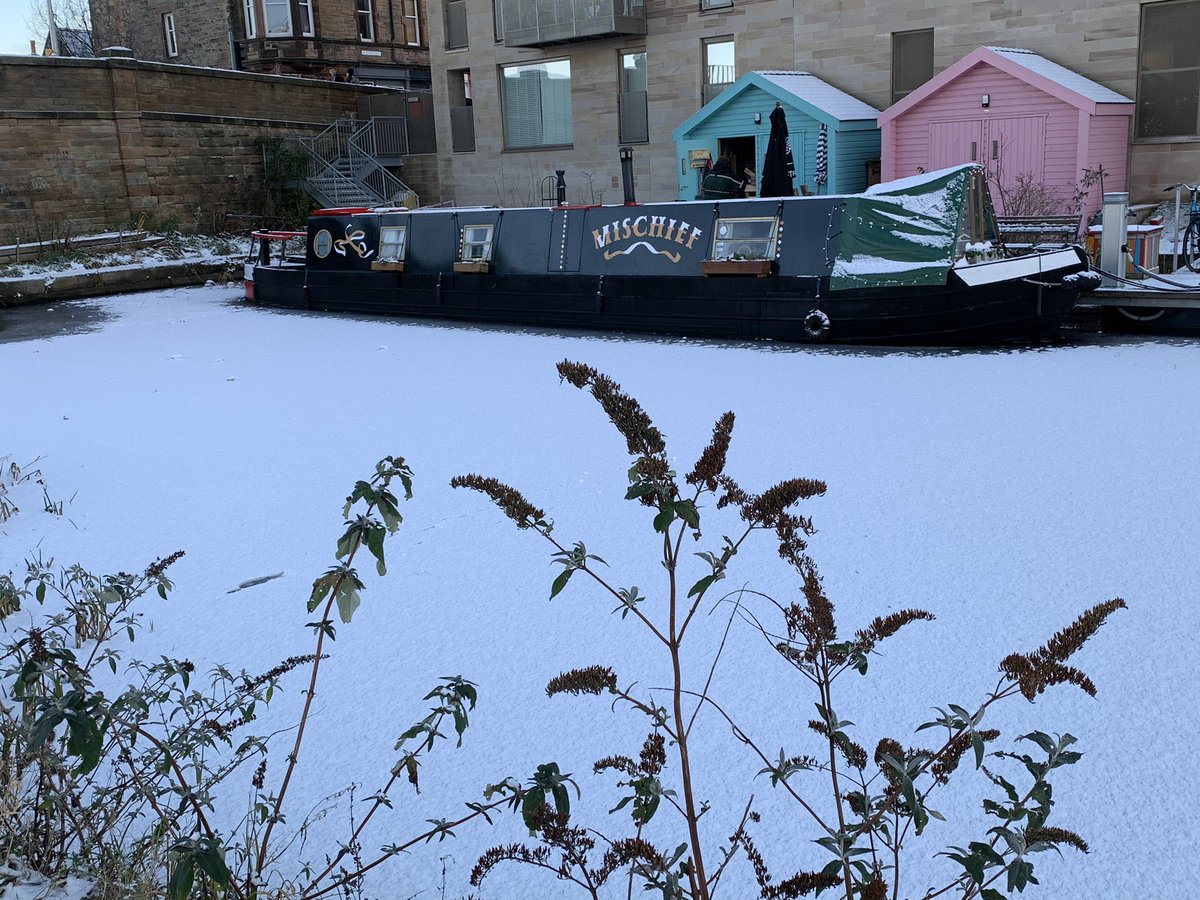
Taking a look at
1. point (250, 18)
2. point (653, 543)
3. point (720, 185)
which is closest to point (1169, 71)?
point (720, 185)

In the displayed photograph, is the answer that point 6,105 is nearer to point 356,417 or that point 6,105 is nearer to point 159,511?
point 356,417

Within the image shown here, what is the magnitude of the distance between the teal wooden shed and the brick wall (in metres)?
10.5

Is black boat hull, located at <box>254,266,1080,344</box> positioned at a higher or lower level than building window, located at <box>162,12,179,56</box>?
lower

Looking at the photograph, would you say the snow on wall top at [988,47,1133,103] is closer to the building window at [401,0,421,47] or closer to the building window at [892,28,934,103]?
the building window at [892,28,934,103]

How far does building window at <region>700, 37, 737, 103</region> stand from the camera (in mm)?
21359

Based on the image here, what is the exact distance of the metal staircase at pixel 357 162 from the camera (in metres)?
25.4

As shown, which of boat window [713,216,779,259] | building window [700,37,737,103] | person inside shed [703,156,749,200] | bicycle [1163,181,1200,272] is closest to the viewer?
boat window [713,216,779,259]

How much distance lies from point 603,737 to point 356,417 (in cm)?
573

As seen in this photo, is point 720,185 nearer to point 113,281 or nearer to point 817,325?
point 817,325

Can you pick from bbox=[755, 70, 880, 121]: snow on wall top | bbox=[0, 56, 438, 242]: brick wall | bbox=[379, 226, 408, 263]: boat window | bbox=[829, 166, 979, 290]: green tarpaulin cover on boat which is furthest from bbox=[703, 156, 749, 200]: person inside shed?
bbox=[0, 56, 438, 242]: brick wall

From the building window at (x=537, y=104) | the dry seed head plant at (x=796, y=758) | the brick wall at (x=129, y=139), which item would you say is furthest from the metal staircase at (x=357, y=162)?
the dry seed head plant at (x=796, y=758)

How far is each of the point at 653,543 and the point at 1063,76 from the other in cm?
1348

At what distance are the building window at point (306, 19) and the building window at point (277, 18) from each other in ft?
1.11

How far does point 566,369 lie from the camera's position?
251cm
